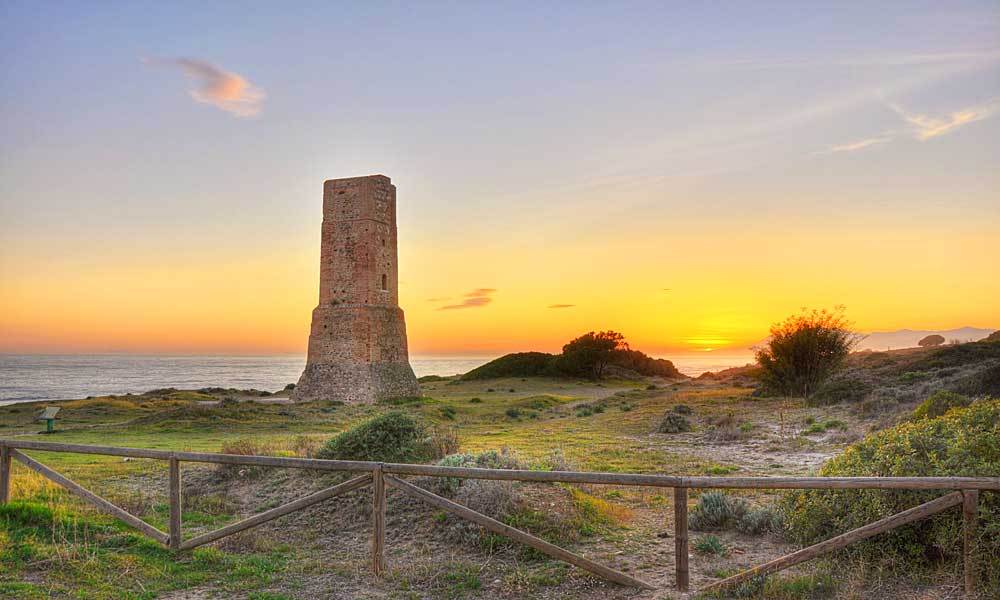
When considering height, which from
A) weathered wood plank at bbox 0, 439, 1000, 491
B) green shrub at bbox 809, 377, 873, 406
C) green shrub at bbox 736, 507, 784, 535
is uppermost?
weathered wood plank at bbox 0, 439, 1000, 491

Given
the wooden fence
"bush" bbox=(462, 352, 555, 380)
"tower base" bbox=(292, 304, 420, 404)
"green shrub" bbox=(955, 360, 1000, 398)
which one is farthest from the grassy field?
"bush" bbox=(462, 352, 555, 380)

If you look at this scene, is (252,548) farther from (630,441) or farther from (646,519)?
(630,441)

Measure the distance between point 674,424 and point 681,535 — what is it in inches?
558

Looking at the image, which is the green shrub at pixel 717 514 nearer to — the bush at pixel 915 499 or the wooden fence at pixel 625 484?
the bush at pixel 915 499

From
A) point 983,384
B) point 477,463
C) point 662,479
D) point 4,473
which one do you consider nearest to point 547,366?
point 983,384

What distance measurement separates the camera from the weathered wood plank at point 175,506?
750 centimetres

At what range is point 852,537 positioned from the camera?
5688 mm

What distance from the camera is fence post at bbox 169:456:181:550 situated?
750 cm

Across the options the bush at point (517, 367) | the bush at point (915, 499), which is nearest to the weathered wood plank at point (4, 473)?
the bush at point (915, 499)

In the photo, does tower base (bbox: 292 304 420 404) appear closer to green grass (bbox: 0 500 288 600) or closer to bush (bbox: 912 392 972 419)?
green grass (bbox: 0 500 288 600)

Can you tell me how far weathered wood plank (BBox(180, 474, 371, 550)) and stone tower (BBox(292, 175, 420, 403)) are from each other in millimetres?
23736

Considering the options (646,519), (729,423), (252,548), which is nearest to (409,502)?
(252,548)

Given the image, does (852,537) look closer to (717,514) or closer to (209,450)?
(717,514)

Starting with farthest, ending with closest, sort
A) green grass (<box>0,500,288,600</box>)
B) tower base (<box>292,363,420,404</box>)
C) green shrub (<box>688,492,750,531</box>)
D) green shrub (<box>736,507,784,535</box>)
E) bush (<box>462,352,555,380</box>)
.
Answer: bush (<box>462,352,555,380</box>) < tower base (<box>292,363,420,404</box>) < green shrub (<box>688,492,750,531</box>) < green shrub (<box>736,507,784,535</box>) < green grass (<box>0,500,288,600</box>)
